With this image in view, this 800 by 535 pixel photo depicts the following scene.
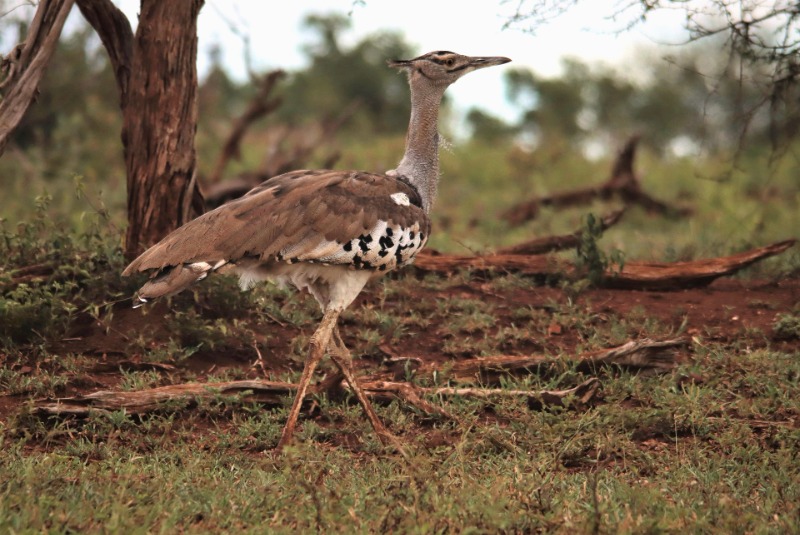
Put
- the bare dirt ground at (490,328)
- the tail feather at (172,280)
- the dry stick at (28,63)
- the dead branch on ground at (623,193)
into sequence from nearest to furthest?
the tail feather at (172,280), the dry stick at (28,63), the bare dirt ground at (490,328), the dead branch on ground at (623,193)

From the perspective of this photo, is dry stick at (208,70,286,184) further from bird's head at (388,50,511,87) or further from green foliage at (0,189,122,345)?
bird's head at (388,50,511,87)

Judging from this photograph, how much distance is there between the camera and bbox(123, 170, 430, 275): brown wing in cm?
418

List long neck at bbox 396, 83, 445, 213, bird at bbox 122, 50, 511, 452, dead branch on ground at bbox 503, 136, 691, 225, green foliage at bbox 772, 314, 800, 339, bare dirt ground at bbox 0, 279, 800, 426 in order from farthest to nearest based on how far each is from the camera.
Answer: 1. dead branch on ground at bbox 503, 136, 691, 225
2. green foliage at bbox 772, 314, 800, 339
3. bare dirt ground at bbox 0, 279, 800, 426
4. long neck at bbox 396, 83, 445, 213
5. bird at bbox 122, 50, 511, 452

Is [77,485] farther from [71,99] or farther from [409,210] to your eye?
[71,99]

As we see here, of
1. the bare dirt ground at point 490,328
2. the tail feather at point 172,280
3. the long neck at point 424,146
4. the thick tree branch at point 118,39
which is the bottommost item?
the bare dirt ground at point 490,328

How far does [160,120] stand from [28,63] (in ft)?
2.54

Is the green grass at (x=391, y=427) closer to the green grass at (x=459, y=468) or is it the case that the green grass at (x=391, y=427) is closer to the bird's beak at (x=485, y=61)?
the green grass at (x=459, y=468)

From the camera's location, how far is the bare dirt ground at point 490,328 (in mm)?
5027

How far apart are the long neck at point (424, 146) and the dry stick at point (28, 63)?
5.42 feet

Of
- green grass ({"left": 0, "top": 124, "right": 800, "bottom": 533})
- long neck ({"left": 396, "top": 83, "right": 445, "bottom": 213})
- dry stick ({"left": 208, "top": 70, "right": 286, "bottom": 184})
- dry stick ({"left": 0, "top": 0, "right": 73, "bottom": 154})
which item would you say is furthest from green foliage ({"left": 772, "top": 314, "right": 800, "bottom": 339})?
dry stick ({"left": 208, "top": 70, "right": 286, "bottom": 184})

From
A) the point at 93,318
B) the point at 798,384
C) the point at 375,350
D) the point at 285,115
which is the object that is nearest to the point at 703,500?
the point at 798,384

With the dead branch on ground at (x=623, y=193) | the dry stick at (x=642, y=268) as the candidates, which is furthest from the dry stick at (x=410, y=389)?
A: the dead branch on ground at (x=623, y=193)

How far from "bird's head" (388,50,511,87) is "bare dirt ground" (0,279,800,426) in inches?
52.6

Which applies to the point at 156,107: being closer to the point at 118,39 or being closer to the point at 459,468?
the point at 118,39
